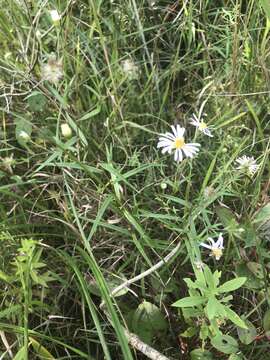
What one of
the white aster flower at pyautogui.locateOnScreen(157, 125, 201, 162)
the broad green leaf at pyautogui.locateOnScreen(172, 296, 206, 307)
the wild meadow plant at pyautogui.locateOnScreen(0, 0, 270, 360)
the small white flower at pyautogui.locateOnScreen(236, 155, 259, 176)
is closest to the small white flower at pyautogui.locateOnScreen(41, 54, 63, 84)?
the wild meadow plant at pyautogui.locateOnScreen(0, 0, 270, 360)

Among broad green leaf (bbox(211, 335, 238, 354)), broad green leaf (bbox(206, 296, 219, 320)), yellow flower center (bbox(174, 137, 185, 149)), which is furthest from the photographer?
yellow flower center (bbox(174, 137, 185, 149))

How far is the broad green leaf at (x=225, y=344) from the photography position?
973mm

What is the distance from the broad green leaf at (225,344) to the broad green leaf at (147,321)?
13cm

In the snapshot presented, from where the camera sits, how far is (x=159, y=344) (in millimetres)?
1112

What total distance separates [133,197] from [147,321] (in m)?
0.22

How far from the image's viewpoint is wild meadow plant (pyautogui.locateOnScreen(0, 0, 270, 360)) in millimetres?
1033

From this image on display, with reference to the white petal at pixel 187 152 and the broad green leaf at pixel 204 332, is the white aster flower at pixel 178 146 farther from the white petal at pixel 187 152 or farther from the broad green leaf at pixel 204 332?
the broad green leaf at pixel 204 332

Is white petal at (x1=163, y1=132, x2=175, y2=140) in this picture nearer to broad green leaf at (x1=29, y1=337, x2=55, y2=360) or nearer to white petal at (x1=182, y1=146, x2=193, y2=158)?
white petal at (x1=182, y1=146, x2=193, y2=158)

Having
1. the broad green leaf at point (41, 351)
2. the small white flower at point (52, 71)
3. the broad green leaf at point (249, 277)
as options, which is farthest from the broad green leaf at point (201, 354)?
the small white flower at point (52, 71)

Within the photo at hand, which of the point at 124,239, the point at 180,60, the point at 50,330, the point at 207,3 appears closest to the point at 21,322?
the point at 50,330

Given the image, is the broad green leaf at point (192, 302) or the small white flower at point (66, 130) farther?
the small white flower at point (66, 130)

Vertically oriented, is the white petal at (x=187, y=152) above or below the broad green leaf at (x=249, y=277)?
above

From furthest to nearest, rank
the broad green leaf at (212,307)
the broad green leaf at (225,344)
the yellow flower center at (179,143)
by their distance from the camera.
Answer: the yellow flower center at (179,143), the broad green leaf at (225,344), the broad green leaf at (212,307)

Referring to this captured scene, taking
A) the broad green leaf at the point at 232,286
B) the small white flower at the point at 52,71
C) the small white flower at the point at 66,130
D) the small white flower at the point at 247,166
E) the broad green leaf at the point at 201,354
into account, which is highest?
the small white flower at the point at 52,71
